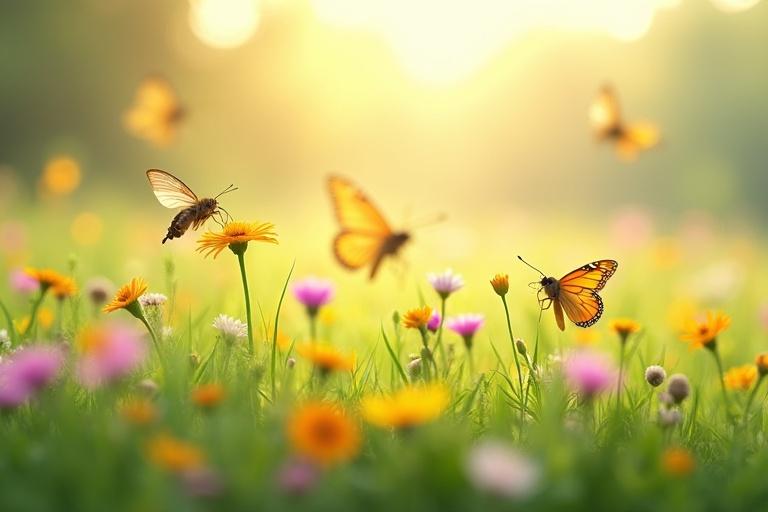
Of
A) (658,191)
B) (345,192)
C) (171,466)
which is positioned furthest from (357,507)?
(658,191)

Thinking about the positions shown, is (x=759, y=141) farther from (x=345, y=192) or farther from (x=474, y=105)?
(x=345, y=192)

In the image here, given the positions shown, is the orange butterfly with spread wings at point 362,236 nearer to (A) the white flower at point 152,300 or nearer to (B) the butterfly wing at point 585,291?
(B) the butterfly wing at point 585,291

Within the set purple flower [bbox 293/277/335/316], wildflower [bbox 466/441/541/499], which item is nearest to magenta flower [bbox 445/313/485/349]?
purple flower [bbox 293/277/335/316]

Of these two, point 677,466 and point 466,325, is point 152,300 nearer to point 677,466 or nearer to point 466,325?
point 466,325

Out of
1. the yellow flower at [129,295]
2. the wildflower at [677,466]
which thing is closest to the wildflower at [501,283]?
the wildflower at [677,466]

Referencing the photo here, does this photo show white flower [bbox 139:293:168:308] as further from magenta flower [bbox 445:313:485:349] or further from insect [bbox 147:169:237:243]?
magenta flower [bbox 445:313:485:349]

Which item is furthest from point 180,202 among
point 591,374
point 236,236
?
point 591,374
